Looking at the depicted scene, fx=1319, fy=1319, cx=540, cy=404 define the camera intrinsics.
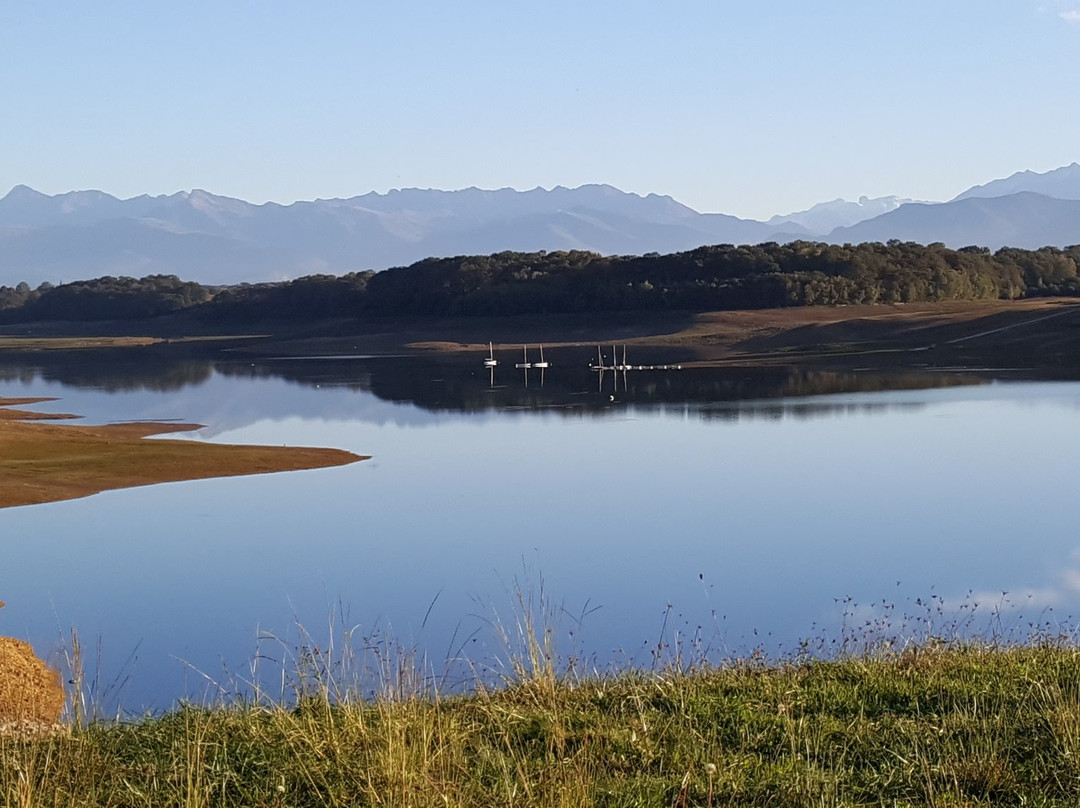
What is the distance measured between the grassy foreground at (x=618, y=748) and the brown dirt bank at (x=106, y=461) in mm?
16071

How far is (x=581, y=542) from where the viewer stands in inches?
657

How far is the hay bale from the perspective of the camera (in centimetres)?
919

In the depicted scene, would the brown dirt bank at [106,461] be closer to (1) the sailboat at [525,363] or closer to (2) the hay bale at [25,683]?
(2) the hay bale at [25,683]

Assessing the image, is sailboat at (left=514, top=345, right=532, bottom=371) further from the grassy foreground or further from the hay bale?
the grassy foreground

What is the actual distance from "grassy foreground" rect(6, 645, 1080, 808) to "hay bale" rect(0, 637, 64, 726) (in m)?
3.26

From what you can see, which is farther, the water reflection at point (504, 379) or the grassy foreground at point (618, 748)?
the water reflection at point (504, 379)

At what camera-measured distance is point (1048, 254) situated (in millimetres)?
89625

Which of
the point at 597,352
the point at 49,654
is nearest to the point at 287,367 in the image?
the point at 597,352

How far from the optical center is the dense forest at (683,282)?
7694cm

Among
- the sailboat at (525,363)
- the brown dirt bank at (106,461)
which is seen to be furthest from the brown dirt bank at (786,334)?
the brown dirt bank at (106,461)

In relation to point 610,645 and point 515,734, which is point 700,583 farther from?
point 515,734

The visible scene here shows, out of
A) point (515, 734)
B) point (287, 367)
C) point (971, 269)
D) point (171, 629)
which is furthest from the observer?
point (971, 269)

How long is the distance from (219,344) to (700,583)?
7739cm

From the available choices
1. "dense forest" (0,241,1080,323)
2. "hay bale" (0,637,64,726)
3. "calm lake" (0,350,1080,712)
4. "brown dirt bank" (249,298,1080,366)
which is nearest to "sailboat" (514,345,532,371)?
"brown dirt bank" (249,298,1080,366)
